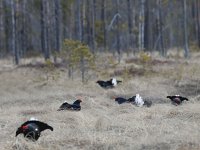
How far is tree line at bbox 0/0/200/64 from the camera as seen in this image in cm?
2941

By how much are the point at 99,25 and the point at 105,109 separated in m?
21.7

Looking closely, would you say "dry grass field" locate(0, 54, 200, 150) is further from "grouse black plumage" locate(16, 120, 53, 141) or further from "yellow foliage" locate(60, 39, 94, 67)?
"yellow foliage" locate(60, 39, 94, 67)

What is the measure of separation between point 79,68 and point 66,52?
99 centimetres

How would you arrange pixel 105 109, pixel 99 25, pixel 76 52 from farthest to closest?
pixel 99 25, pixel 76 52, pixel 105 109

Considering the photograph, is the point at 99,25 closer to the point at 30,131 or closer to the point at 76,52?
the point at 76,52

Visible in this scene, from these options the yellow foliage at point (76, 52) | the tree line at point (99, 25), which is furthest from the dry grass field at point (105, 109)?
the tree line at point (99, 25)

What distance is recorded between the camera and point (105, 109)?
13.2 m

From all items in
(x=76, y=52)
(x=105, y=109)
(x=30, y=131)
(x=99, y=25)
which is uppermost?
(x=99, y=25)

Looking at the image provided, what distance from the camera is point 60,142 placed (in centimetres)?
899

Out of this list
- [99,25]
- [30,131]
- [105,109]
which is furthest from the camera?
[99,25]

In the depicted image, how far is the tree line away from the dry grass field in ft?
21.3

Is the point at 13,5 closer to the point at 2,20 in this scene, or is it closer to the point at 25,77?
the point at 25,77

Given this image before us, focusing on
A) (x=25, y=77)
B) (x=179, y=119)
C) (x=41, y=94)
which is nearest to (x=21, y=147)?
(x=179, y=119)

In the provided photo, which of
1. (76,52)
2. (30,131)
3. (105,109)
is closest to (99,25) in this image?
(76,52)
